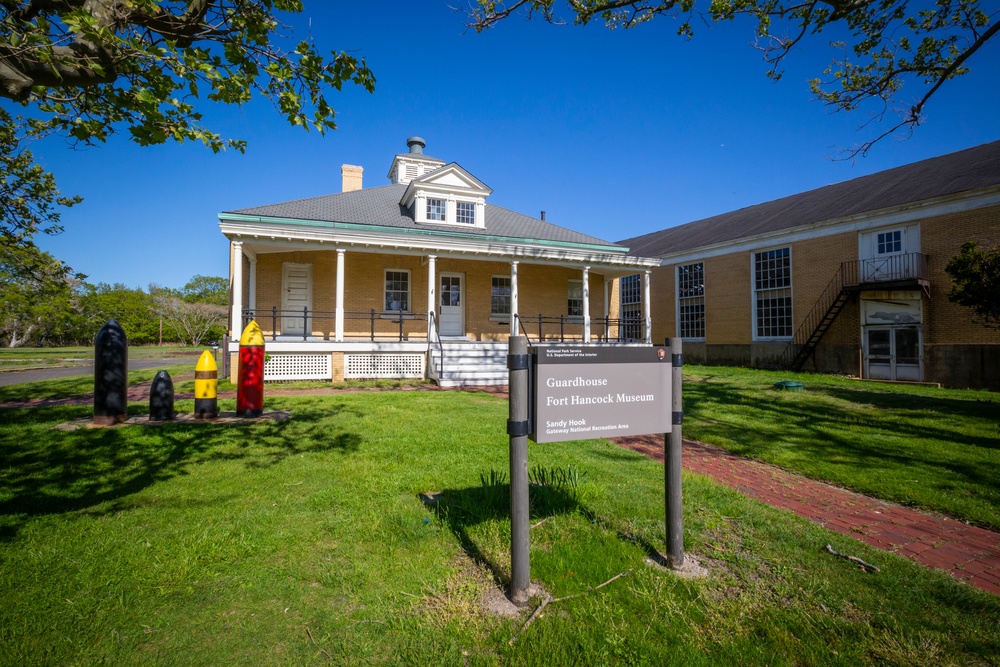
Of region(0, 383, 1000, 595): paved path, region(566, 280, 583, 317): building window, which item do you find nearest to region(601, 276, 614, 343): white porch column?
region(566, 280, 583, 317): building window

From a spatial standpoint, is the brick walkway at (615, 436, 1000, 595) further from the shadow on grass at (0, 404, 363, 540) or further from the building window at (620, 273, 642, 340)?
the building window at (620, 273, 642, 340)

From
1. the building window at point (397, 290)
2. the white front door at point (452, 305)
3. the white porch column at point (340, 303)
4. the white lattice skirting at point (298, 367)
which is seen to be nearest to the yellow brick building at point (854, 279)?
the white front door at point (452, 305)

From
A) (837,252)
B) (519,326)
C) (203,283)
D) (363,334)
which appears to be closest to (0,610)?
(363,334)

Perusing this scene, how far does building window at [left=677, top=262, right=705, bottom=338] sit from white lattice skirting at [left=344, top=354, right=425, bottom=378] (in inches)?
708

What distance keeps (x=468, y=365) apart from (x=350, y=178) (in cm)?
1308

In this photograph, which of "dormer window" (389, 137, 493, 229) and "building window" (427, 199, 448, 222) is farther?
"building window" (427, 199, 448, 222)

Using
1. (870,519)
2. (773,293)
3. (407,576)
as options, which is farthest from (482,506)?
(773,293)

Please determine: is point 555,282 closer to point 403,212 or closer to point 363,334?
point 403,212

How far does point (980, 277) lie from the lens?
1045 cm

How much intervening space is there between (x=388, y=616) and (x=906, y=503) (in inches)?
204

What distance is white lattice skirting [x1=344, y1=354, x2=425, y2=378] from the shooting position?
46.4 feet

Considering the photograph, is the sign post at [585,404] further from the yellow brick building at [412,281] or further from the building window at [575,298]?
the building window at [575,298]

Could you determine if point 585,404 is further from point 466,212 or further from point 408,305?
point 466,212

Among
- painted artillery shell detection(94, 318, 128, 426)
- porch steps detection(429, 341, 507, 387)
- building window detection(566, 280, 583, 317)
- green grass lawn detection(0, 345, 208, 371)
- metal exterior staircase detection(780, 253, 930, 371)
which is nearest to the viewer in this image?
painted artillery shell detection(94, 318, 128, 426)
